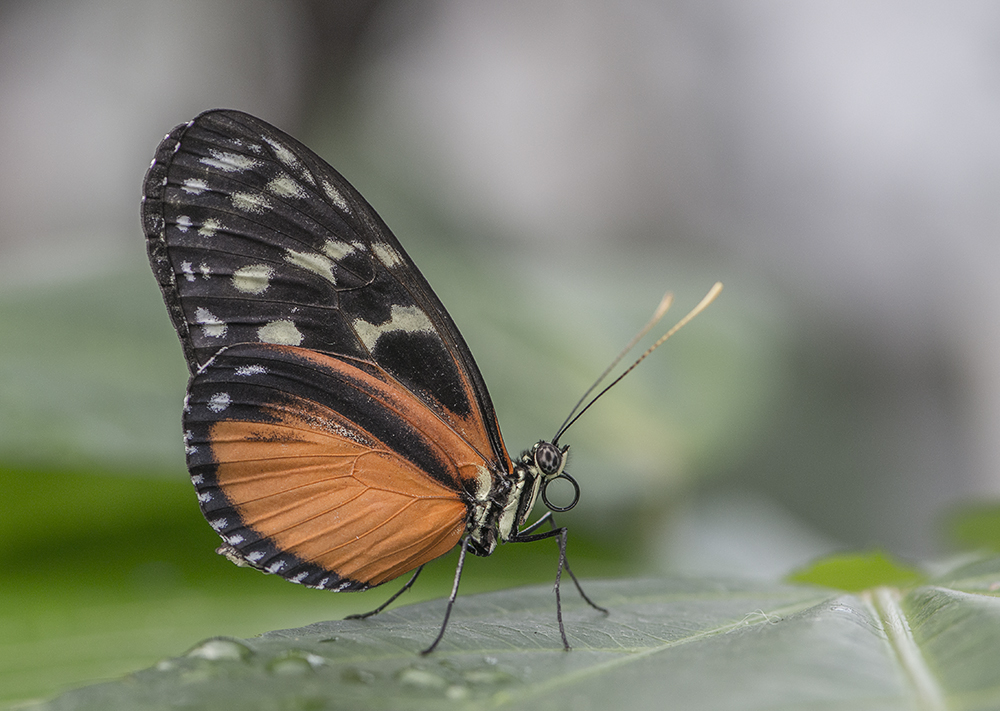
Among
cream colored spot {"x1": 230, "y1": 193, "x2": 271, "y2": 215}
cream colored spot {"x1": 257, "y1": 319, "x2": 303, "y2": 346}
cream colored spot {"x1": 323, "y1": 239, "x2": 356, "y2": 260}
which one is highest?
cream colored spot {"x1": 230, "y1": 193, "x2": 271, "y2": 215}

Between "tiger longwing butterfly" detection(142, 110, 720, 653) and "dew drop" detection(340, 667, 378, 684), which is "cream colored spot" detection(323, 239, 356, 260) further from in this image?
"dew drop" detection(340, 667, 378, 684)

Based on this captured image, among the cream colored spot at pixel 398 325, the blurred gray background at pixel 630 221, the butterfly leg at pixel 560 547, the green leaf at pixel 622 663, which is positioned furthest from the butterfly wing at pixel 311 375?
the blurred gray background at pixel 630 221

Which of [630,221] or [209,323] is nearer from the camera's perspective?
[209,323]

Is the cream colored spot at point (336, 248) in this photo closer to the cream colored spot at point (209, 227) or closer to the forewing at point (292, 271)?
the forewing at point (292, 271)

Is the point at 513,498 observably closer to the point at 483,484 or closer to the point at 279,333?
the point at 483,484

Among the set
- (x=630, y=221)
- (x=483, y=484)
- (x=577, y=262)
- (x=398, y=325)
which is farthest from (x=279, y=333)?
(x=630, y=221)

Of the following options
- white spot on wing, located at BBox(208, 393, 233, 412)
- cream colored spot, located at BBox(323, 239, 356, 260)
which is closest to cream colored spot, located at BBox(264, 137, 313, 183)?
cream colored spot, located at BBox(323, 239, 356, 260)

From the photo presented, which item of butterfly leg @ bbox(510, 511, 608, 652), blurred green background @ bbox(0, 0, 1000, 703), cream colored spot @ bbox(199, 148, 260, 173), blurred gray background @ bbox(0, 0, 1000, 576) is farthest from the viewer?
blurred gray background @ bbox(0, 0, 1000, 576)

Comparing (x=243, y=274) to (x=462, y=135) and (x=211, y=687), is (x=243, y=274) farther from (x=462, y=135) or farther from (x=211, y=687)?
(x=462, y=135)

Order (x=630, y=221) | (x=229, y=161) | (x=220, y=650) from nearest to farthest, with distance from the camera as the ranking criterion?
(x=220, y=650), (x=229, y=161), (x=630, y=221)
